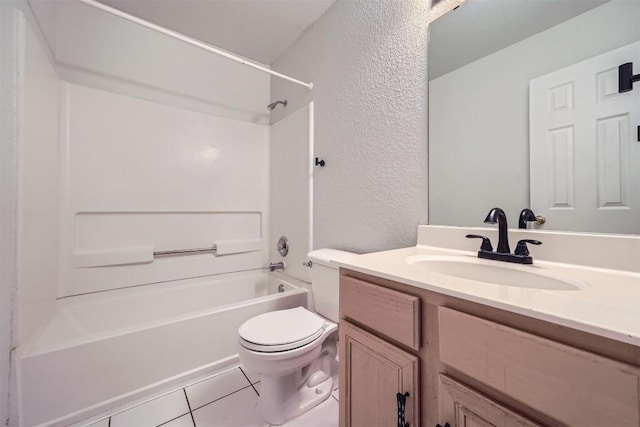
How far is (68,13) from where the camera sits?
1525 mm

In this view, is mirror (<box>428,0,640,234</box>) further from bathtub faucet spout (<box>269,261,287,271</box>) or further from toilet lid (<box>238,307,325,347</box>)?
bathtub faucet spout (<box>269,261,287,271</box>)

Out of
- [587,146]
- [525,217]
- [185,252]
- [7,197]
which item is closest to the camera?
[587,146]

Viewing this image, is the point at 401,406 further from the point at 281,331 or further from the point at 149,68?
the point at 149,68

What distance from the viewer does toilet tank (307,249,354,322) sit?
1315 mm

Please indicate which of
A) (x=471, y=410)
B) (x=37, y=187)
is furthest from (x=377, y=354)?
(x=37, y=187)

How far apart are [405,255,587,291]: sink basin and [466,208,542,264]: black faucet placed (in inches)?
0.9

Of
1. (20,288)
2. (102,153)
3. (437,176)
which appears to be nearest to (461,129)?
(437,176)

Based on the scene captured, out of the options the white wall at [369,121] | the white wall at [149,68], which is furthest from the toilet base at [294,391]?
the white wall at [149,68]

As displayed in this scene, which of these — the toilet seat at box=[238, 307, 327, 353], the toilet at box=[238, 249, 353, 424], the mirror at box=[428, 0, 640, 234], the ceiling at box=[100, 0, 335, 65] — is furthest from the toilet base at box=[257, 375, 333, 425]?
the ceiling at box=[100, 0, 335, 65]

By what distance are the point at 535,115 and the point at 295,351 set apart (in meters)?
1.28

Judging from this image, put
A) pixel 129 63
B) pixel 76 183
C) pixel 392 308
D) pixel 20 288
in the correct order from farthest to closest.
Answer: pixel 129 63 < pixel 76 183 < pixel 20 288 < pixel 392 308

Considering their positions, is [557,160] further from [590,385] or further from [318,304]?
[318,304]

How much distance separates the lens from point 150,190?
5.90ft

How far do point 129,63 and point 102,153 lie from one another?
2.24ft
